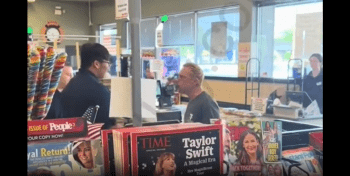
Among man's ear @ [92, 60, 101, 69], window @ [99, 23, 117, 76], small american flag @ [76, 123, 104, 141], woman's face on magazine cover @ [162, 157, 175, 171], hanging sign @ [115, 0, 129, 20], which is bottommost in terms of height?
woman's face on magazine cover @ [162, 157, 175, 171]

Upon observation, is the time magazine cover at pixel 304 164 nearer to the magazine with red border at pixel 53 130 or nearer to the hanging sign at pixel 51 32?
the magazine with red border at pixel 53 130

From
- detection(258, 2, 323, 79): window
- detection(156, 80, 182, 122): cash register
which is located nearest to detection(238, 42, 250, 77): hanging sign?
detection(258, 2, 323, 79): window

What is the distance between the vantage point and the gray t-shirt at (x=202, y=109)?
1.55 meters

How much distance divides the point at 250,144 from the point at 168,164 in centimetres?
32

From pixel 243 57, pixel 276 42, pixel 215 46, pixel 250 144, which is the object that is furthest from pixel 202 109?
pixel 276 42

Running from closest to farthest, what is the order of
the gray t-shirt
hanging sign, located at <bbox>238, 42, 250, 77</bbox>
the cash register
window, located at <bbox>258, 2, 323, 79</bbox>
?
the gray t-shirt, the cash register, hanging sign, located at <bbox>238, 42, 250, 77</bbox>, window, located at <bbox>258, 2, 323, 79</bbox>

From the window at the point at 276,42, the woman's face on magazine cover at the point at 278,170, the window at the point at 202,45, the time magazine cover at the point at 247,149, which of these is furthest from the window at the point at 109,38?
the window at the point at 276,42

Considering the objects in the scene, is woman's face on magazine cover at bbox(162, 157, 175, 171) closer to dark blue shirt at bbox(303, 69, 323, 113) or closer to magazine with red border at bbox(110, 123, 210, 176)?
magazine with red border at bbox(110, 123, 210, 176)

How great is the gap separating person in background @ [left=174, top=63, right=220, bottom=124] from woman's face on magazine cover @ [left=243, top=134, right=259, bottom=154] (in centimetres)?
29

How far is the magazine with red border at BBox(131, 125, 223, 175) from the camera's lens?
1111 mm

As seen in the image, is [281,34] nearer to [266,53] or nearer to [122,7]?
[266,53]

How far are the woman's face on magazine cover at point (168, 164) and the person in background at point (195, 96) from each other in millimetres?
427

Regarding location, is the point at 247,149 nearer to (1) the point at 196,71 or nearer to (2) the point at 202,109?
(2) the point at 202,109
